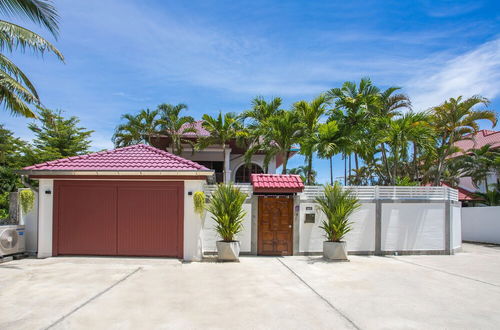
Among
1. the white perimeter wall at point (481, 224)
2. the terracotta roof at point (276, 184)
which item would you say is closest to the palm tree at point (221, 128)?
the terracotta roof at point (276, 184)

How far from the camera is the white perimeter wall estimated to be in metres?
18.9

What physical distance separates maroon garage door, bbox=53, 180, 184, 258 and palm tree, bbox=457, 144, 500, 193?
54.3 ft

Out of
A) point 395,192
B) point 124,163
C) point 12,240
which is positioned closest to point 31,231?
point 12,240

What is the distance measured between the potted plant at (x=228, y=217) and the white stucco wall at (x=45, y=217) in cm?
468

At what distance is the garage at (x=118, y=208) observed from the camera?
11.2 meters

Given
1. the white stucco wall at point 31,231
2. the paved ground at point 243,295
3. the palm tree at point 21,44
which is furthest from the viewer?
the white stucco wall at point 31,231

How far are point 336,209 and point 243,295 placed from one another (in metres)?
5.63

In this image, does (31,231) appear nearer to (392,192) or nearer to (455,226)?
(392,192)

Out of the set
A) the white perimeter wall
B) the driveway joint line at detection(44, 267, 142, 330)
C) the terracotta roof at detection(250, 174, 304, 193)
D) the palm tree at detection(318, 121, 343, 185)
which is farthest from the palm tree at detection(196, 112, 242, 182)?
the white perimeter wall

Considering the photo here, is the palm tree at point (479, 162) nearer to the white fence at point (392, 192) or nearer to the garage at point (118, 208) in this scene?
the white fence at point (392, 192)

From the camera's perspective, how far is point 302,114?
1694 centimetres

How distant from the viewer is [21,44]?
32.7 ft

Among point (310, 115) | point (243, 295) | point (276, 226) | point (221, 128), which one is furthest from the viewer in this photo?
point (221, 128)

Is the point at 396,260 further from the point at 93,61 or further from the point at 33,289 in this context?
the point at 93,61
